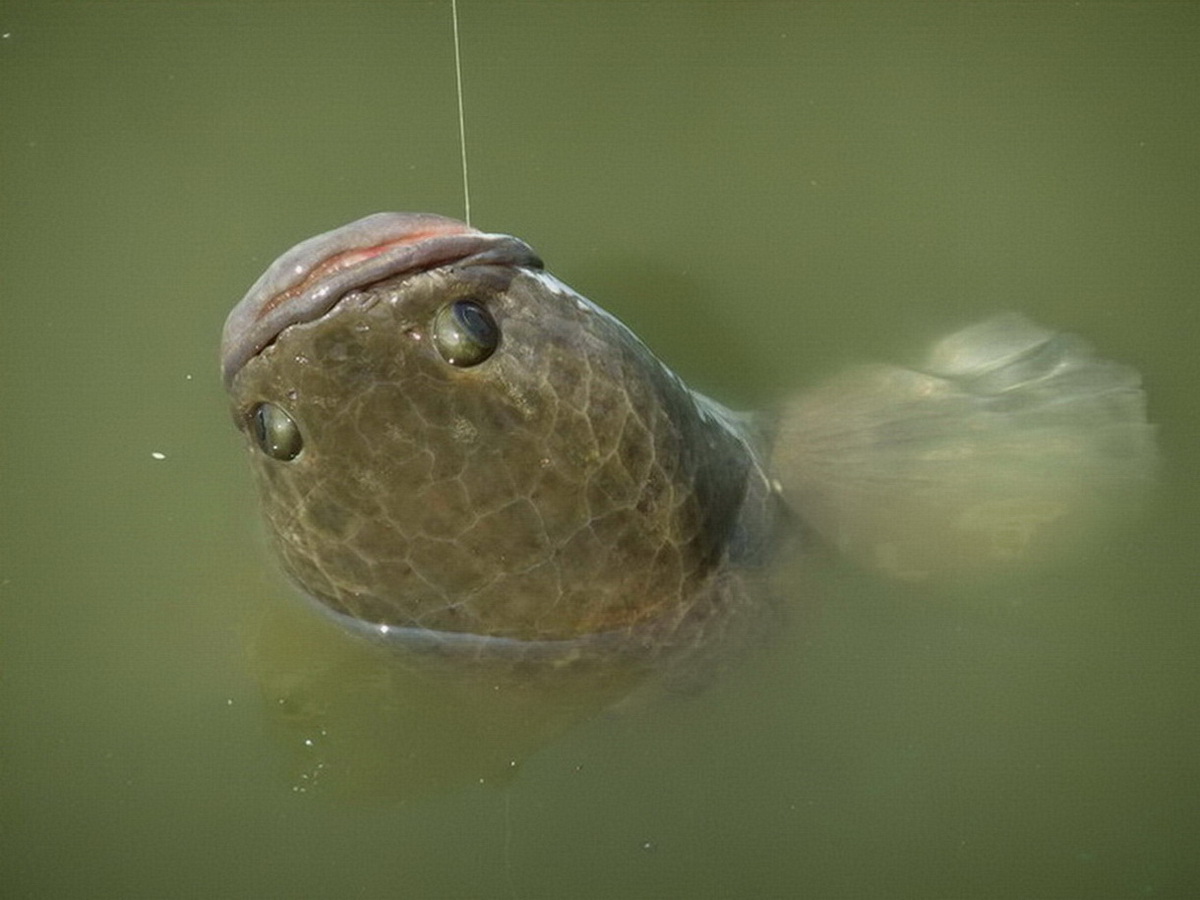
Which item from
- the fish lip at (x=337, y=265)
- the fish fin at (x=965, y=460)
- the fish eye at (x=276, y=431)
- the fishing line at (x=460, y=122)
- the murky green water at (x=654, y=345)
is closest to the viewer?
the fish lip at (x=337, y=265)

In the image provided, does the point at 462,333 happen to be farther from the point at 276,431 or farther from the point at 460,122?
the point at 460,122

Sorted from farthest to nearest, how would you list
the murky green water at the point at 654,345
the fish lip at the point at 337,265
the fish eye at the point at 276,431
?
1. the murky green water at the point at 654,345
2. the fish eye at the point at 276,431
3. the fish lip at the point at 337,265

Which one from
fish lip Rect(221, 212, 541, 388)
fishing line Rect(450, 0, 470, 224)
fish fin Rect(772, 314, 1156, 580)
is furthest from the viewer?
fishing line Rect(450, 0, 470, 224)

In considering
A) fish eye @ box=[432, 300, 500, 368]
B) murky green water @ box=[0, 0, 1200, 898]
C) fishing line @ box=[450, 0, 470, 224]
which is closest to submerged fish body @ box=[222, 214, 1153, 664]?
fish eye @ box=[432, 300, 500, 368]

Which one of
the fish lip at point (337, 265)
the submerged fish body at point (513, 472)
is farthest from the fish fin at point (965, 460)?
the fish lip at point (337, 265)

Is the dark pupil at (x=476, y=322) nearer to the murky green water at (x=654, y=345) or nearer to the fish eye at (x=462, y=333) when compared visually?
the fish eye at (x=462, y=333)

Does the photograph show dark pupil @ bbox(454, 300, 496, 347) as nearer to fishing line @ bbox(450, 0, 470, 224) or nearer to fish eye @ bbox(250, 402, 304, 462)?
fish eye @ bbox(250, 402, 304, 462)

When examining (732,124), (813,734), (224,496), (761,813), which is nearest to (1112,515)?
(813,734)
